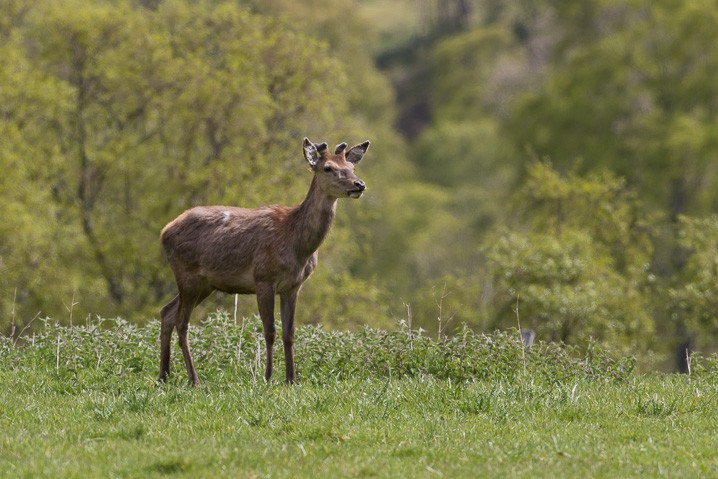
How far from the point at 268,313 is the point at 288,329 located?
342 millimetres

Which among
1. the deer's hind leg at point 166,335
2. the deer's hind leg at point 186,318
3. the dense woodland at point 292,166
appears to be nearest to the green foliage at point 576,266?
the dense woodland at point 292,166

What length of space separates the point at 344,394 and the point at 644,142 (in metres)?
37.5

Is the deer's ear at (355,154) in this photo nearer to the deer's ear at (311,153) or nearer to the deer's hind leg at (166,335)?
the deer's ear at (311,153)

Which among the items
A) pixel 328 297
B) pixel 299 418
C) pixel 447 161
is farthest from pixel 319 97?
pixel 447 161

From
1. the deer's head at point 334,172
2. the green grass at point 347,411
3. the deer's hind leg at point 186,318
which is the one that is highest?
the deer's head at point 334,172

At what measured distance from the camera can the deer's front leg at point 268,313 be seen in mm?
14039

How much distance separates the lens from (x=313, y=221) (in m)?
14.4

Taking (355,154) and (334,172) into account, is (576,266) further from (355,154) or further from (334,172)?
(334,172)

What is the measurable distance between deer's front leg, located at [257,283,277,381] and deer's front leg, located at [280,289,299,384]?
0.54 ft

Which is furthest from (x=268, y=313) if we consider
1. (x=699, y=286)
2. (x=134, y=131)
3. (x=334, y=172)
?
(x=134, y=131)

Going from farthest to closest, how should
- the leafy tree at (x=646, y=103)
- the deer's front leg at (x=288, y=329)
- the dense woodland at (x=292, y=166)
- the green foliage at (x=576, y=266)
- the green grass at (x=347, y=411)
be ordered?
the leafy tree at (x=646, y=103) → the dense woodland at (x=292, y=166) → the green foliage at (x=576, y=266) → the deer's front leg at (x=288, y=329) → the green grass at (x=347, y=411)

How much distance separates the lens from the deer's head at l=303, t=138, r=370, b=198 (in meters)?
14.1

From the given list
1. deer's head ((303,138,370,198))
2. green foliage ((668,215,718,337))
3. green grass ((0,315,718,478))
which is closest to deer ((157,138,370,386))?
deer's head ((303,138,370,198))

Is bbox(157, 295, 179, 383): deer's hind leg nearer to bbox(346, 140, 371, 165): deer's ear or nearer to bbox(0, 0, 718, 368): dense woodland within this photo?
bbox(346, 140, 371, 165): deer's ear
